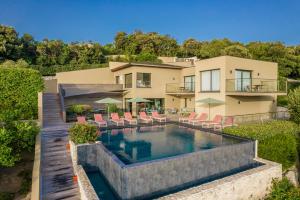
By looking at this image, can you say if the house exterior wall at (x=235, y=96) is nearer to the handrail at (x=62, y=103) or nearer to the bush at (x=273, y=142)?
the bush at (x=273, y=142)

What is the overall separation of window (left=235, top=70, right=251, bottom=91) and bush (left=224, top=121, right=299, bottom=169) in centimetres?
665

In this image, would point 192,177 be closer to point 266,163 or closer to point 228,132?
point 266,163

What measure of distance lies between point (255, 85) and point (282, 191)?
1282 centimetres

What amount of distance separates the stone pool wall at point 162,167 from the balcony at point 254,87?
885cm

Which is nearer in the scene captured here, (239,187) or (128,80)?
(239,187)

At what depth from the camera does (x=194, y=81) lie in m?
27.3

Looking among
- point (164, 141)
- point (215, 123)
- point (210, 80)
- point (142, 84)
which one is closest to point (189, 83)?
point (210, 80)

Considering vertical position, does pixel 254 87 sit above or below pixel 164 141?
above

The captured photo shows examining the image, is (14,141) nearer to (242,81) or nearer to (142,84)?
(142,84)

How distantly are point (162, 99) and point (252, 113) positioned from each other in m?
10.9

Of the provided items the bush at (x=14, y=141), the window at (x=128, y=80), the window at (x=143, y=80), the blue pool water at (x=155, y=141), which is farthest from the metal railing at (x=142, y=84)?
→ the bush at (x=14, y=141)

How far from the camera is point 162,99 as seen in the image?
2883 centimetres

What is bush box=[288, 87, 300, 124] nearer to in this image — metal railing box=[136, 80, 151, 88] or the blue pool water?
the blue pool water

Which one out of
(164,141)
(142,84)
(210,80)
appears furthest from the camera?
(142,84)
